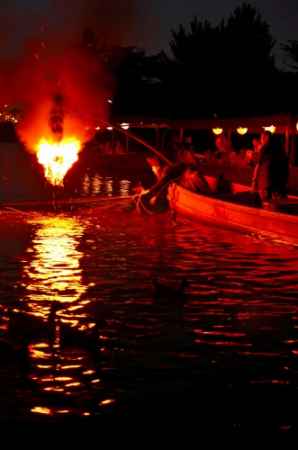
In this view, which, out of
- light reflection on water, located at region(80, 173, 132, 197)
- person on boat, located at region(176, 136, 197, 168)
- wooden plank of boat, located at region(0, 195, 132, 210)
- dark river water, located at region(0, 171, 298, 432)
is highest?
person on boat, located at region(176, 136, 197, 168)

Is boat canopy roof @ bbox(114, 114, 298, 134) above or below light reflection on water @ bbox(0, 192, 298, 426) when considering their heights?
above

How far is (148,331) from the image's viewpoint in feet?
38.2

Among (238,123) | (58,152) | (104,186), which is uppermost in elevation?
(238,123)

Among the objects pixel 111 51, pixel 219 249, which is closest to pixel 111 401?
pixel 219 249

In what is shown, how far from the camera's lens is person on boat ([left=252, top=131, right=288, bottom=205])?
21.3 m

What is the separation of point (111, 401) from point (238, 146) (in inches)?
1644

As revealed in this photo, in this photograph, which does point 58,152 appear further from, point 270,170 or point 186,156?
point 270,170

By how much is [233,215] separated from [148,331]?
35.1 ft

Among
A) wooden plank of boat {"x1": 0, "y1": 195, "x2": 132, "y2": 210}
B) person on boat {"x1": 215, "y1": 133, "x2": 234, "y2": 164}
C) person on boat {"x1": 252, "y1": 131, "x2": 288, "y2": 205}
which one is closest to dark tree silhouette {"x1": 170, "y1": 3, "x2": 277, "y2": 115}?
person on boat {"x1": 215, "y1": 133, "x2": 234, "y2": 164}

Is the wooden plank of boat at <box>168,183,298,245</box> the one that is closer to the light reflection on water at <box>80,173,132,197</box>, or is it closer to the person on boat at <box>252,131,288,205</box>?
the person on boat at <box>252,131,288,205</box>

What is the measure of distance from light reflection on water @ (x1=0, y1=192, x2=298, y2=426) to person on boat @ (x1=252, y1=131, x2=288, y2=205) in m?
1.50

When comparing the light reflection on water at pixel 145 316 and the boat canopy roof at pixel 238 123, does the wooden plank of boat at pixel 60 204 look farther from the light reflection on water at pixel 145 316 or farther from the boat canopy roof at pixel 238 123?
the light reflection on water at pixel 145 316

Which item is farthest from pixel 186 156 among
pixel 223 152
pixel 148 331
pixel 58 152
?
pixel 148 331

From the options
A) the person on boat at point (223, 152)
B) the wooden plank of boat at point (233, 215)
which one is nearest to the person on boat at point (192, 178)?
the wooden plank of boat at point (233, 215)
